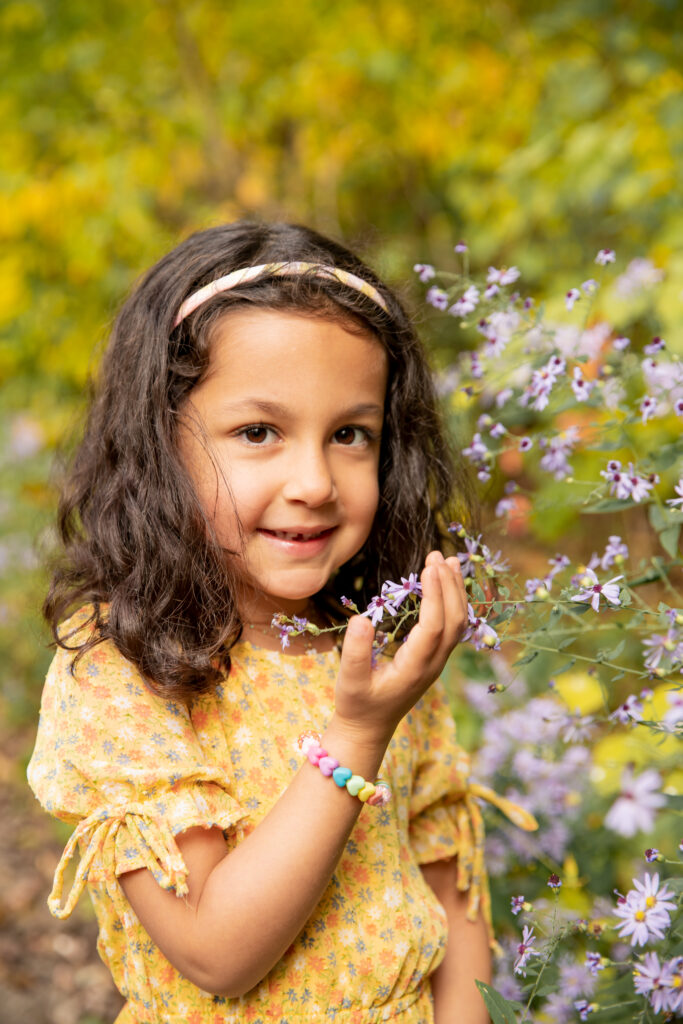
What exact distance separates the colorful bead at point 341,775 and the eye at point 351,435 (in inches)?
15.4

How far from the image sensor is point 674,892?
88cm

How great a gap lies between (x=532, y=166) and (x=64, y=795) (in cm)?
200

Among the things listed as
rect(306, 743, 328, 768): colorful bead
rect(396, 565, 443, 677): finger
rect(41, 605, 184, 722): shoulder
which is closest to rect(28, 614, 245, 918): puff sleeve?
rect(41, 605, 184, 722): shoulder

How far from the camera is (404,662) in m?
0.92

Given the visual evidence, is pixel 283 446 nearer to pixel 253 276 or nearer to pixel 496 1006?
pixel 253 276

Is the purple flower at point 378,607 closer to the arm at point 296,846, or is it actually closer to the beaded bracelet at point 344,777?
the arm at point 296,846

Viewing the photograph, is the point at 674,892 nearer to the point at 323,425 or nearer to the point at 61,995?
the point at 323,425

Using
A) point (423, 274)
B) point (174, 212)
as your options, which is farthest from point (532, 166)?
point (174, 212)

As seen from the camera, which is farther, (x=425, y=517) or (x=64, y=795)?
(x=425, y=517)


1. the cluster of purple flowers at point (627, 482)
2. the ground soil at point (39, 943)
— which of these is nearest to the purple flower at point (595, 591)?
the cluster of purple flowers at point (627, 482)

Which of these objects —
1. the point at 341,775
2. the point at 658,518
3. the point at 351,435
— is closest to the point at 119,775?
the point at 341,775

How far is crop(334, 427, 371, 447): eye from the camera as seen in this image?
1.15 m

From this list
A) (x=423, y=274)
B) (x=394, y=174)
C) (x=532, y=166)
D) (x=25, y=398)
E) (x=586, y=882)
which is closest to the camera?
(x=423, y=274)

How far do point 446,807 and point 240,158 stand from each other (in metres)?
3.06
